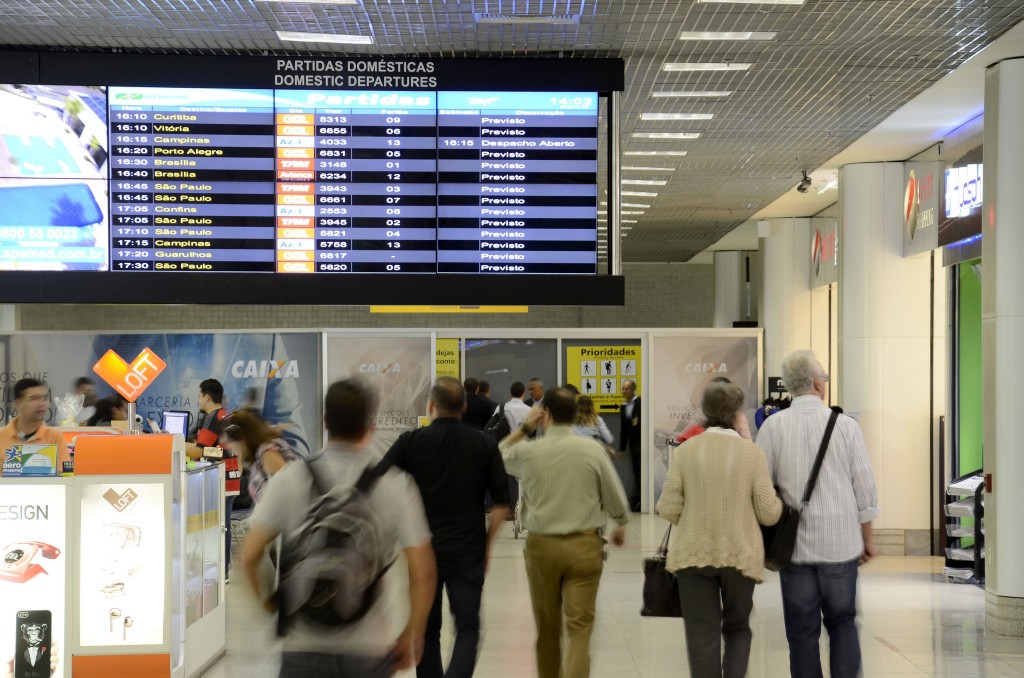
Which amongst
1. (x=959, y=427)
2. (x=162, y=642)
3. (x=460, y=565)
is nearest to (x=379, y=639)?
(x=460, y=565)

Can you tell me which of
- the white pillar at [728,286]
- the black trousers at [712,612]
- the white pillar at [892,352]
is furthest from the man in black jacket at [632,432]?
the black trousers at [712,612]

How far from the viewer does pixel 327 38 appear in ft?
22.6

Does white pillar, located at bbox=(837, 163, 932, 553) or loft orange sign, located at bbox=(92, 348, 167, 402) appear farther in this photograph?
white pillar, located at bbox=(837, 163, 932, 553)

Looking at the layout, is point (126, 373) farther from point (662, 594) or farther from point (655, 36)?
point (662, 594)

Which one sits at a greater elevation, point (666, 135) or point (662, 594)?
point (666, 135)

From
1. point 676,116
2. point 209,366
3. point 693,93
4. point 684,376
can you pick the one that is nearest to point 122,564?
point 693,93

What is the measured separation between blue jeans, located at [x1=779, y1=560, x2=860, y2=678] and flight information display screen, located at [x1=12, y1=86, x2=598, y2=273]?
7.28 ft

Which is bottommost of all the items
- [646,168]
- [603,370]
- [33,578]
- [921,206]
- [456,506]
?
[33,578]

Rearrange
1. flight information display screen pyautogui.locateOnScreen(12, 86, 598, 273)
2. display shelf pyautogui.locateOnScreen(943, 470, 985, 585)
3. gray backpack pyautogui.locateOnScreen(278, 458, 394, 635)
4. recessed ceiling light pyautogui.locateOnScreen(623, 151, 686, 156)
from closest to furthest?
gray backpack pyautogui.locateOnScreen(278, 458, 394, 635), flight information display screen pyautogui.locateOnScreen(12, 86, 598, 273), display shelf pyautogui.locateOnScreen(943, 470, 985, 585), recessed ceiling light pyautogui.locateOnScreen(623, 151, 686, 156)

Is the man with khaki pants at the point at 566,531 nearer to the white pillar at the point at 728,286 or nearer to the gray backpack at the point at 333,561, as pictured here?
the gray backpack at the point at 333,561

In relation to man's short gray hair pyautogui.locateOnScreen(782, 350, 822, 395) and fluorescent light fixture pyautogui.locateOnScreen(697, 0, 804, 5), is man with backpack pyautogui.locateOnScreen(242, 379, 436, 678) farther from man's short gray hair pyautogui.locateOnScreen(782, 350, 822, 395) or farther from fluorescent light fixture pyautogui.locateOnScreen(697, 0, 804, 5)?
fluorescent light fixture pyautogui.locateOnScreen(697, 0, 804, 5)

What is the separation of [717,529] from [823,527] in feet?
1.60

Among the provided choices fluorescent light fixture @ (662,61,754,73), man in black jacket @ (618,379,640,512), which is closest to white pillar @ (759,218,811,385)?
man in black jacket @ (618,379,640,512)

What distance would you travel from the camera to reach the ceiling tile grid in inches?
246
